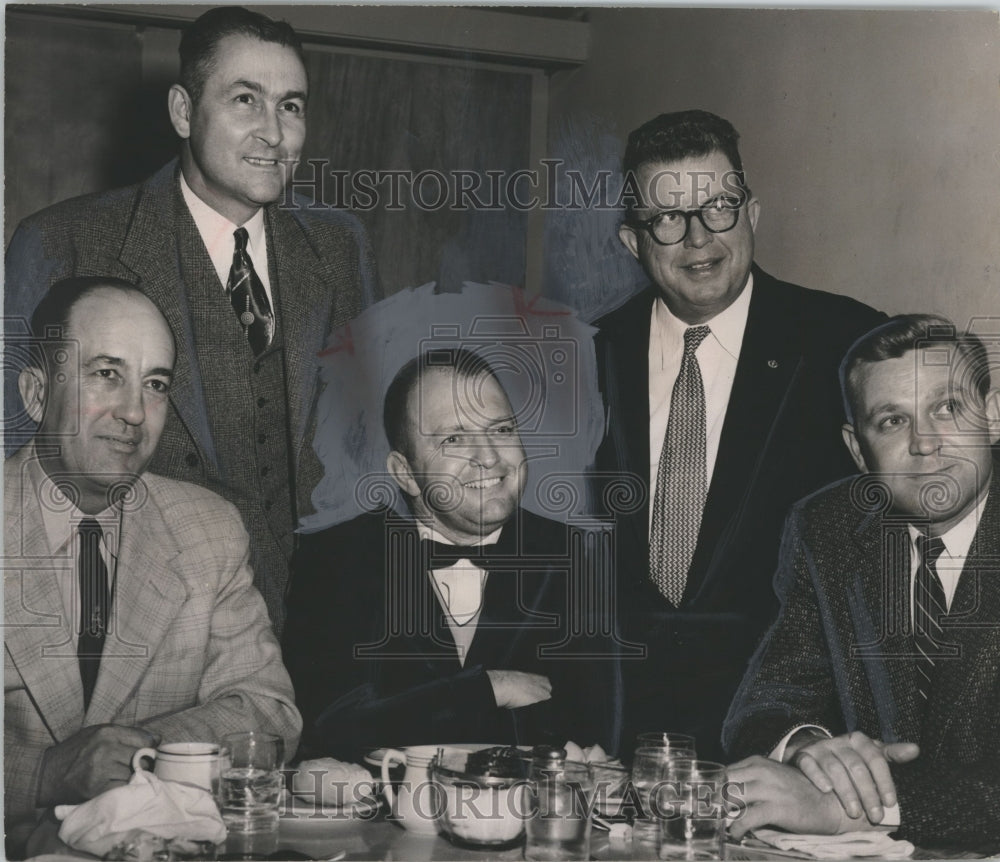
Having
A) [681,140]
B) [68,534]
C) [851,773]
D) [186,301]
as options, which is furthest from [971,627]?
[68,534]

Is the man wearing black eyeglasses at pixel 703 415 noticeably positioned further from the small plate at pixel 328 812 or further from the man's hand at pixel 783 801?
the small plate at pixel 328 812

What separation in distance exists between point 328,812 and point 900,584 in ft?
3.96

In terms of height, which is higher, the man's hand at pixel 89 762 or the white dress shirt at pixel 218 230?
the white dress shirt at pixel 218 230

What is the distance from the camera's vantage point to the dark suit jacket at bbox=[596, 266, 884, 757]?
8.84ft

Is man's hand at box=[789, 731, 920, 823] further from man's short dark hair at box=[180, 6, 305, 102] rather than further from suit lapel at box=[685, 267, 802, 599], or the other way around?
man's short dark hair at box=[180, 6, 305, 102]

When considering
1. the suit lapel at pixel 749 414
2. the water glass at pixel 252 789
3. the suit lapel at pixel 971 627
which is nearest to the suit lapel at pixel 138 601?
the water glass at pixel 252 789

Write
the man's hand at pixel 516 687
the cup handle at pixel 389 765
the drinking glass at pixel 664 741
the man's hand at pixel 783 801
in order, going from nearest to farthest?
1. the cup handle at pixel 389 765
2. the man's hand at pixel 783 801
3. the drinking glass at pixel 664 741
4. the man's hand at pixel 516 687

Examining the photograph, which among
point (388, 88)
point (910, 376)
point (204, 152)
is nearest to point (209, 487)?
point (204, 152)

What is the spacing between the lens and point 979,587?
2.67 m

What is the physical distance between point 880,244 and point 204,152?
4.51 ft

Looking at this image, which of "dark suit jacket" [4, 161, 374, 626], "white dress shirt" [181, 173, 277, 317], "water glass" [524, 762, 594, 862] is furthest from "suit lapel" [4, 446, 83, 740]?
"water glass" [524, 762, 594, 862]

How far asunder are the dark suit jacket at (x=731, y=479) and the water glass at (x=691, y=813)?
0.37 meters

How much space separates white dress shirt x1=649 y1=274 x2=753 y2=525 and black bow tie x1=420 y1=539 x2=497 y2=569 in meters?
0.39

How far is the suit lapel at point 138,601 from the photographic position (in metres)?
2.57
